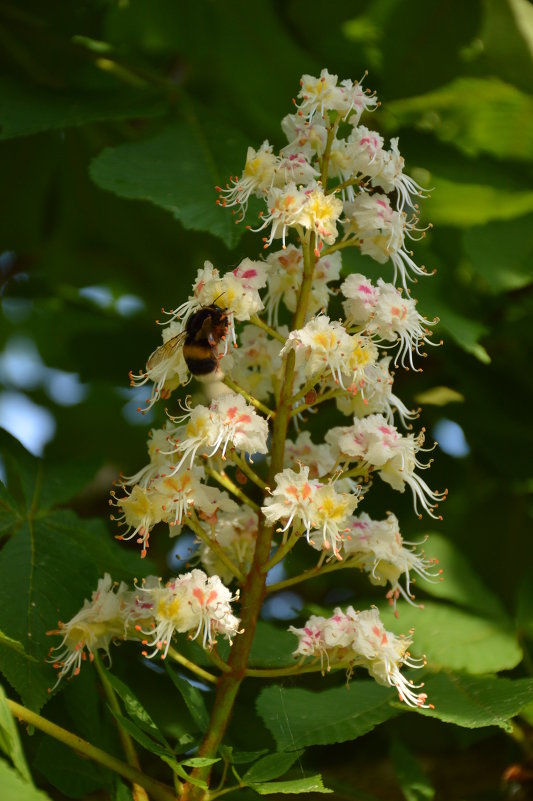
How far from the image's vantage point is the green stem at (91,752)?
118cm

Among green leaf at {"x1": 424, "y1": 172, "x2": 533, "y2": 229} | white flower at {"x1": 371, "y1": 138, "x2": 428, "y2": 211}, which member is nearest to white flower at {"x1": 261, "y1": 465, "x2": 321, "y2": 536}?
white flower at {"x1": 371, "y1": 138, "x2": 428, "y2": 211}

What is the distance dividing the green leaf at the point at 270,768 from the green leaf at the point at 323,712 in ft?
0.20

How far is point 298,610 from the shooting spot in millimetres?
1610

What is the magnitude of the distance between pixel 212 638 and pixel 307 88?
783 mm

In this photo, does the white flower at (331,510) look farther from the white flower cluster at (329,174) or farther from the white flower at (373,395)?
the white flower cluster at (329,174)

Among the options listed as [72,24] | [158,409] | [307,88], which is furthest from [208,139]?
[158,409]

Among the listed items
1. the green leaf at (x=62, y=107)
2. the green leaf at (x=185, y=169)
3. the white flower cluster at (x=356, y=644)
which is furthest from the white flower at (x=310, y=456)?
the green leaf at (x=62, y=107)

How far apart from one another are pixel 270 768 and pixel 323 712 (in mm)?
208

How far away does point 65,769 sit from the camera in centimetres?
135

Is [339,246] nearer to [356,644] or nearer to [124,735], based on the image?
[356,644]

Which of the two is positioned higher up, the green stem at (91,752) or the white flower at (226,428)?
the white flower at (226,428)

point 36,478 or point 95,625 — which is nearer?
point 95,625

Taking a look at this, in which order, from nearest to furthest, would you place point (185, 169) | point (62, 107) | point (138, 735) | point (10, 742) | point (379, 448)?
point (10, 742) < point (138, 735) < point (379, 448) < point (185, 169) < point (62, 107)

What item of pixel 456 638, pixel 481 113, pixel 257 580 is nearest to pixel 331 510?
pixel 257 580
